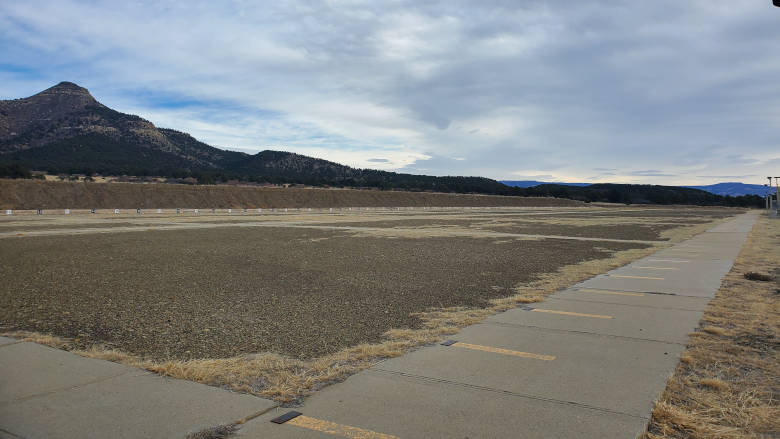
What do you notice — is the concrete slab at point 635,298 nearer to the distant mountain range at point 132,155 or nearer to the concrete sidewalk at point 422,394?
the concrete sidewalk at point 422,394

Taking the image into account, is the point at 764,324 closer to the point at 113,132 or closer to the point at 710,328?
the point at 710,328

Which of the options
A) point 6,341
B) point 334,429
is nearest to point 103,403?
point 334,429

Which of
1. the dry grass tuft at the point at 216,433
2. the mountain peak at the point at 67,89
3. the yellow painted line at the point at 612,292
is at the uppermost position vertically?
the mountain peak at the point at 67,89

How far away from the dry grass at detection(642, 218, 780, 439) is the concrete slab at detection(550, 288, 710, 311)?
0.35 m

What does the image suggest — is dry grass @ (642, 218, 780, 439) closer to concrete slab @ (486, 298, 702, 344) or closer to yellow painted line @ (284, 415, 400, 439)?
concrete slab @ (486, 298, 702, 344)

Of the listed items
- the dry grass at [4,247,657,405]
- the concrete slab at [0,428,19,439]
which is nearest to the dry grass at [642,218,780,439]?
the dry grass at [4,247,657,405]

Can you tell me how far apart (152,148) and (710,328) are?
147m

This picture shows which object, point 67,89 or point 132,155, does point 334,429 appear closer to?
point 132,155

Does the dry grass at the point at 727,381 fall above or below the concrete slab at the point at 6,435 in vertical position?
above

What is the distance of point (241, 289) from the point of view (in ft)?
34.4

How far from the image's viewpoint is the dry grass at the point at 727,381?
3979 millimetres

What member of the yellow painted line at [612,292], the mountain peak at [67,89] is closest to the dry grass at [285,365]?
the yellow painted line at [612,292]

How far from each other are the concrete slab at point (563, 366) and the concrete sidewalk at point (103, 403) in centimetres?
189

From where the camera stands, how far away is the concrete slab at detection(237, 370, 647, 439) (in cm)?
374
